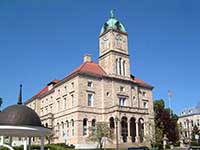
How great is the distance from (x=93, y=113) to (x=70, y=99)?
5359 mm

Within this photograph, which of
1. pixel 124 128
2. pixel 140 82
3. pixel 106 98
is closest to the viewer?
pixel 124 128

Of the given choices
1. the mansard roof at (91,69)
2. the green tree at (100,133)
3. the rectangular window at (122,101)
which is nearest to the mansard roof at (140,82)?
the rectangular window at (122,101)

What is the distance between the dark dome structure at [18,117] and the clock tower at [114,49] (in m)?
43.6

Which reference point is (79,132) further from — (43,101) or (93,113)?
(43,101)

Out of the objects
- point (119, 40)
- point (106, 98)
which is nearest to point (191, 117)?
point (119, 40)

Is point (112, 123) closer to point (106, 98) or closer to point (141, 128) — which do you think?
point (106, 98)

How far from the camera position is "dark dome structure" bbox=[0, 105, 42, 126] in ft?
50.1

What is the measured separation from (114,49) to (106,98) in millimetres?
10411

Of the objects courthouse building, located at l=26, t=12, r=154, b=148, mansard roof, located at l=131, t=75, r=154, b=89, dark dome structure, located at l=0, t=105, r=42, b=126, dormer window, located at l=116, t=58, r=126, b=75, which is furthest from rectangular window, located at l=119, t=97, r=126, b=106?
dark dome structure, located at l=0, t=105, r=42, b=126

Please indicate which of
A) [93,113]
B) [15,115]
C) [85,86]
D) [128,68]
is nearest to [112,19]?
[128,68]

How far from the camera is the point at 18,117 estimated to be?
15484 mm

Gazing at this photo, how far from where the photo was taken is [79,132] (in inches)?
2069

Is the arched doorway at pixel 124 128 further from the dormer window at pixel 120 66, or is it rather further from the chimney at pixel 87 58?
the chimney at pixel 87 58

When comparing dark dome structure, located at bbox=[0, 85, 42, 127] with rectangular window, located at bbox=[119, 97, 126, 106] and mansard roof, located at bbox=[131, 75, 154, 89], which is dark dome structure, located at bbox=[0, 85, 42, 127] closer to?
rectangular window, located at bbox=[119, 97, 126, 106]
